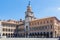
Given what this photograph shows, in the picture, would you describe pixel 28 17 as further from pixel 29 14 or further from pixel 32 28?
pixel 32 28

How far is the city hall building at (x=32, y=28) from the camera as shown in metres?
53.6

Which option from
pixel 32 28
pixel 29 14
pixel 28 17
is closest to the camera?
pixel 32 28

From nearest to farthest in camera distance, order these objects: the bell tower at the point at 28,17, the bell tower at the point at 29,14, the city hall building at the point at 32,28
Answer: the city hall building at the point at 32,28, the bell tower at the point at 28,17, the bell tower at the point at 29,14

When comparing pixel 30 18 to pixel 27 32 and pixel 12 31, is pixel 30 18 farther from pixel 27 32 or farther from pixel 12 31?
pixel 12 31

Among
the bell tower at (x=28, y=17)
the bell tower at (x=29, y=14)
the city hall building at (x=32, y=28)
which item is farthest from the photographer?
the bell tower at (x=29, y=14)

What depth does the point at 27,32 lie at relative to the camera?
216ft

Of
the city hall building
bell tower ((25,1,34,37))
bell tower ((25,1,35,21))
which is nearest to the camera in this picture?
the city hall building

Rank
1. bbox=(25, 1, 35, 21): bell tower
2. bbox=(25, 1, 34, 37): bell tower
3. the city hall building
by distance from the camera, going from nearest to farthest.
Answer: the city hall building < bbox=(25, 1, 34, 37): bell tower < bbox=(25, 1, 35, 21): bell tower

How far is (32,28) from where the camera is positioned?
6322 cm

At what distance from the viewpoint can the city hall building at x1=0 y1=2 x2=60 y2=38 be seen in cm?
5363

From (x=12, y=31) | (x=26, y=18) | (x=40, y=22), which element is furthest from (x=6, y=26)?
(x=40, y=22)

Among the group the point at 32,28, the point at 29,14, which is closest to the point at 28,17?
the point at 29,14

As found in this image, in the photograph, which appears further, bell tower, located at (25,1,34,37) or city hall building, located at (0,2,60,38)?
bell tower, located at (25,1,34,37)

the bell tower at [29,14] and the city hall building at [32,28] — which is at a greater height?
the bell tower at [29,14]
